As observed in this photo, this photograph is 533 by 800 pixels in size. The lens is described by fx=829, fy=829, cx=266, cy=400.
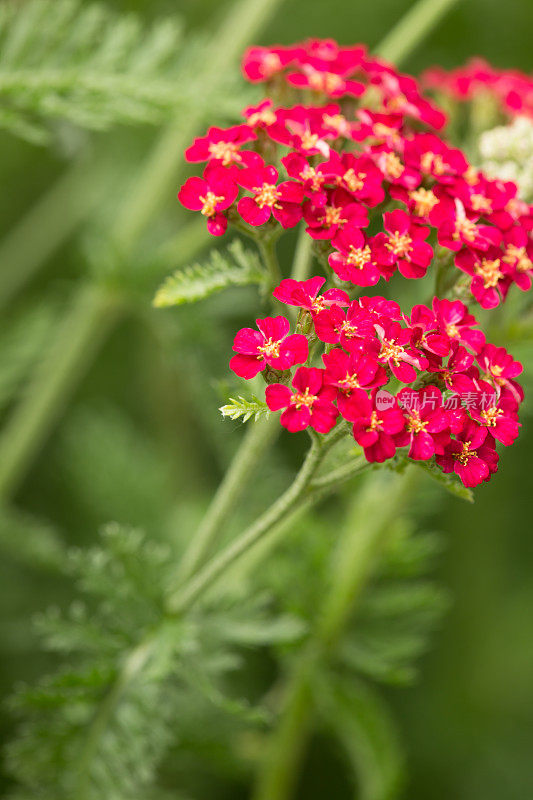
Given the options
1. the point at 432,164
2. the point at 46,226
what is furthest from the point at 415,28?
the point at 46,226

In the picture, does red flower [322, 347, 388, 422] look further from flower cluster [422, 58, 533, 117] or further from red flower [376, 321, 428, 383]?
flower cluster [422, 58, 533, 117]

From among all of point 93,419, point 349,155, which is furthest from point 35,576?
point 349,155

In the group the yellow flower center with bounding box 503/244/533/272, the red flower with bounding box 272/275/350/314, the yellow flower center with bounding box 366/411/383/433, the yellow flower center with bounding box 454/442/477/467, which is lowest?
the yellow flower center with bounding box 454/442/477/467

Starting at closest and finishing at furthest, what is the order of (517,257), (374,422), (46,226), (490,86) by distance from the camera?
(374,422) → (517,257) → (490,86) → (46,226)

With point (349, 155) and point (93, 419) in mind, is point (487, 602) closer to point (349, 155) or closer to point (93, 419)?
point (93, 419)

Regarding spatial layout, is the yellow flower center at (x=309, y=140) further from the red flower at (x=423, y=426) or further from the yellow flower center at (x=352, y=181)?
the red flower at (x=423, y=426)

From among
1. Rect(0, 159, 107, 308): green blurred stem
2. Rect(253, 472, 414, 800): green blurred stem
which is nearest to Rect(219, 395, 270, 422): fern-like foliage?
Rect(253, 472, 414, 800): green blurred stem

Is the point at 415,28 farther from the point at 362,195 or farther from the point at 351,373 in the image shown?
the point at 351,373
